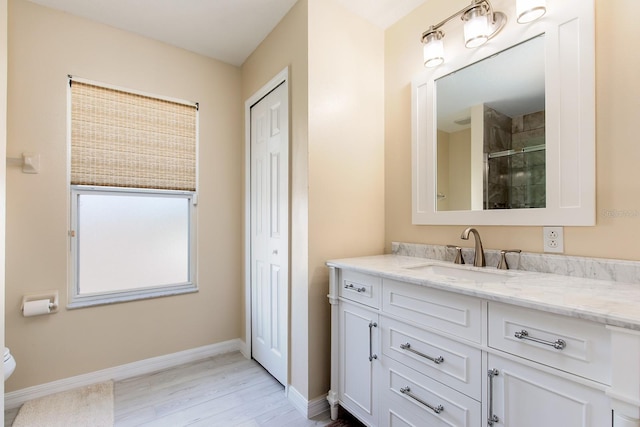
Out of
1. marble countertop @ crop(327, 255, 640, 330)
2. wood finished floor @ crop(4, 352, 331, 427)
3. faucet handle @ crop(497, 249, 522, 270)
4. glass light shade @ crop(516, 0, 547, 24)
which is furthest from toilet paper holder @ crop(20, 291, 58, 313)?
glass light shade @ crop(516, 0, 547, 24)

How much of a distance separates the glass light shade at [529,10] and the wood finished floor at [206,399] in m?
2.31

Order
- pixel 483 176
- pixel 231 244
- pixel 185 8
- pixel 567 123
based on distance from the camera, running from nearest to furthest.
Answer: pixel 567 123
pixel 483 176
pixel 185 8
pixel 231 244

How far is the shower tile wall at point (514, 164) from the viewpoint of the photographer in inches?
54.6

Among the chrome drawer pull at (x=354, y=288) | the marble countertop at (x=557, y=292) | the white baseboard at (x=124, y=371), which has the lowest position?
the white baseboard at (x=124, y=371)

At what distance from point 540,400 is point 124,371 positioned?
8.31 feet

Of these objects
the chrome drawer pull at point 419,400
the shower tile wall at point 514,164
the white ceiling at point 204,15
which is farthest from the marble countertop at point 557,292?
the white ceiling at point 204,15

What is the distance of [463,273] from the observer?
155 cm

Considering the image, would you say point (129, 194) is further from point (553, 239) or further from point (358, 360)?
point (553, 239)

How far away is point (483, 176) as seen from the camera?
1607 millimetres

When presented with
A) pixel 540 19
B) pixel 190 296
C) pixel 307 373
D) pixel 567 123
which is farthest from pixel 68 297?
pixel 540 19

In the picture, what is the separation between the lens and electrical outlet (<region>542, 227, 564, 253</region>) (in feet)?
4.31

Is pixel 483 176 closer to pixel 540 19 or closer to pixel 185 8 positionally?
pixel 540 19

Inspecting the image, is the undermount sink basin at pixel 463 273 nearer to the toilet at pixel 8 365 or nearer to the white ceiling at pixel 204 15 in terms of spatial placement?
the white ceiling at pixel 204 15

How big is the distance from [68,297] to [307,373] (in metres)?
1.70
